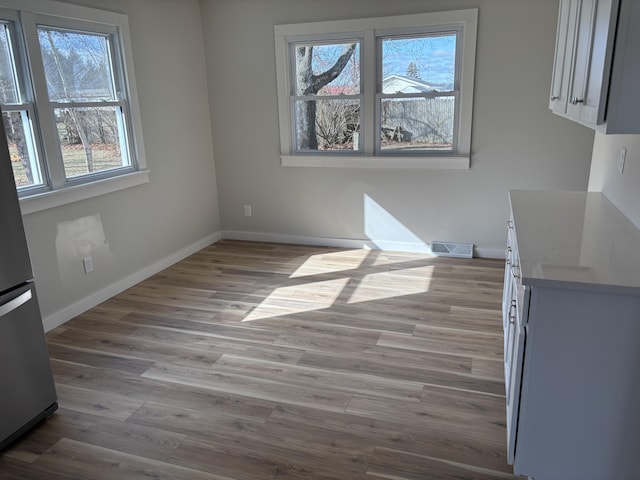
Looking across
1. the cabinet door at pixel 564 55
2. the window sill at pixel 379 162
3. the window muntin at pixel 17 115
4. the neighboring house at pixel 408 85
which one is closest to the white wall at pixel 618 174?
the cabinet door at pixel 564 55

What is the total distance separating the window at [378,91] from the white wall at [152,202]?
33.8 inches

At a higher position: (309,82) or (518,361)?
(309,82)

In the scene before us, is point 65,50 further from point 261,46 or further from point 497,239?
point 497,239

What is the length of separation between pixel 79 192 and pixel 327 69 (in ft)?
8.14

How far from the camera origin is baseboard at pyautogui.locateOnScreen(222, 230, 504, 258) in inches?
181

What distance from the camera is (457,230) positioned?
182 inches

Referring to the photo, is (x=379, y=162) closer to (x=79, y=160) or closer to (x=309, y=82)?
(x=309, y=82)

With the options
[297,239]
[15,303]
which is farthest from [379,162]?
[15,303]

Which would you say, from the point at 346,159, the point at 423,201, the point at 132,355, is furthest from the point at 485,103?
the point at 132,355

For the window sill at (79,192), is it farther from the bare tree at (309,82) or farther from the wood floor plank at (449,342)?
the wood floor plank at (449,342)

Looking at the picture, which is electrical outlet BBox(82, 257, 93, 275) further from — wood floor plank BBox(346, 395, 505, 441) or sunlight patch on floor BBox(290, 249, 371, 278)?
wood floor plank BBox(346, 395, 505, 441)

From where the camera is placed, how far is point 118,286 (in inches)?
157

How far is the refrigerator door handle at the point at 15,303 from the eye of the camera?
214cm

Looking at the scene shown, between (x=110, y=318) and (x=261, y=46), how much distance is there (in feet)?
9.39
